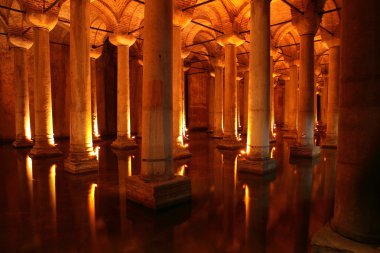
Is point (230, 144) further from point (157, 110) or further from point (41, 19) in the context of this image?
point (41, 19)

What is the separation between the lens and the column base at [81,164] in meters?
7.85

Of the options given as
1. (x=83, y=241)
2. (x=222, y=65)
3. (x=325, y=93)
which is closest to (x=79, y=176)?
(x=83, y=241)

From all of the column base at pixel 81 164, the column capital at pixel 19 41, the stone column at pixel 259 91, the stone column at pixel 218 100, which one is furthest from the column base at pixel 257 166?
the column capital at pixel 19 41

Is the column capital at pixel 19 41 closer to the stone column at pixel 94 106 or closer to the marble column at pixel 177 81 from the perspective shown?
the stone column at pixel 94 106

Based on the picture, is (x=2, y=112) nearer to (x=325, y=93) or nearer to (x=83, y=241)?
(x=83, y=241)

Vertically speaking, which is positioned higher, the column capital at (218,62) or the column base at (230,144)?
the column capital at (218,62)

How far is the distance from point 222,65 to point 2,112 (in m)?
14.5

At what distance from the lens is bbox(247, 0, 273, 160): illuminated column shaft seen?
7.96 meters

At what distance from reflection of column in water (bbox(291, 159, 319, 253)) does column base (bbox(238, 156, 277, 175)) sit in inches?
29.8

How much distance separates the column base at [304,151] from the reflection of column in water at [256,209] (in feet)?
11.8

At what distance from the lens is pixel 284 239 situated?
3793 millimetres

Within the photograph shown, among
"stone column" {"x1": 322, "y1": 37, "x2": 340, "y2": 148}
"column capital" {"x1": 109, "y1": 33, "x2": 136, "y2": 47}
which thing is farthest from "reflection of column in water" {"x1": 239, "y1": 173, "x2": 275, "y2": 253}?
"column capital" {"x1": 109, "y1": 33, "x2": 136, "y2": 47}

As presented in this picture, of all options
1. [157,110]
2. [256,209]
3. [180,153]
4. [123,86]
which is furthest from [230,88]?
[256,209]

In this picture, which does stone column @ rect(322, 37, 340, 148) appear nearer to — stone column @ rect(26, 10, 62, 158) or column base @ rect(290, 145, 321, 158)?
column base @ rect(290, 145, 321, 158)
